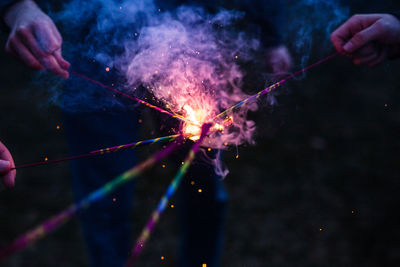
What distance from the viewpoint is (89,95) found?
1419mm

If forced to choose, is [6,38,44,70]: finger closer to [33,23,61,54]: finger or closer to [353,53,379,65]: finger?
[33,23,61,54]: finger

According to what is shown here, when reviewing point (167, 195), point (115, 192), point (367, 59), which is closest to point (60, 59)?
point (115, 192)

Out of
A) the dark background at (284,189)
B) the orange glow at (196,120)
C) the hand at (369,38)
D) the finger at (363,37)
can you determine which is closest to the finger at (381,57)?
the hand at (369,38)

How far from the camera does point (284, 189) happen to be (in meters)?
2.63

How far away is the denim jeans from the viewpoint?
142cm

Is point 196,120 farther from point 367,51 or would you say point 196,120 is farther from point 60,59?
point 367,51

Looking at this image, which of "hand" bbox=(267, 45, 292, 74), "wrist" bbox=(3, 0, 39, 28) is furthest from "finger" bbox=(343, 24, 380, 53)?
"wrist" bbox=(3, 0, 39, 28)

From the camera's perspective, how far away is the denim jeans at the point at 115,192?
1.42 metres

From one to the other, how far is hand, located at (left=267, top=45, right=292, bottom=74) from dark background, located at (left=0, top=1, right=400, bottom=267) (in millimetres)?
90

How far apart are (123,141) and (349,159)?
2.24 meters

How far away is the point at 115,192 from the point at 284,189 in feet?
5.10

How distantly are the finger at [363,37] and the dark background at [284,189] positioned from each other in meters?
0.33

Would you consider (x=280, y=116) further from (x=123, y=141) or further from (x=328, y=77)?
(x=328, y=77)

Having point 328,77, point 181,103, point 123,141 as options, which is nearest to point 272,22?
point 181,103
